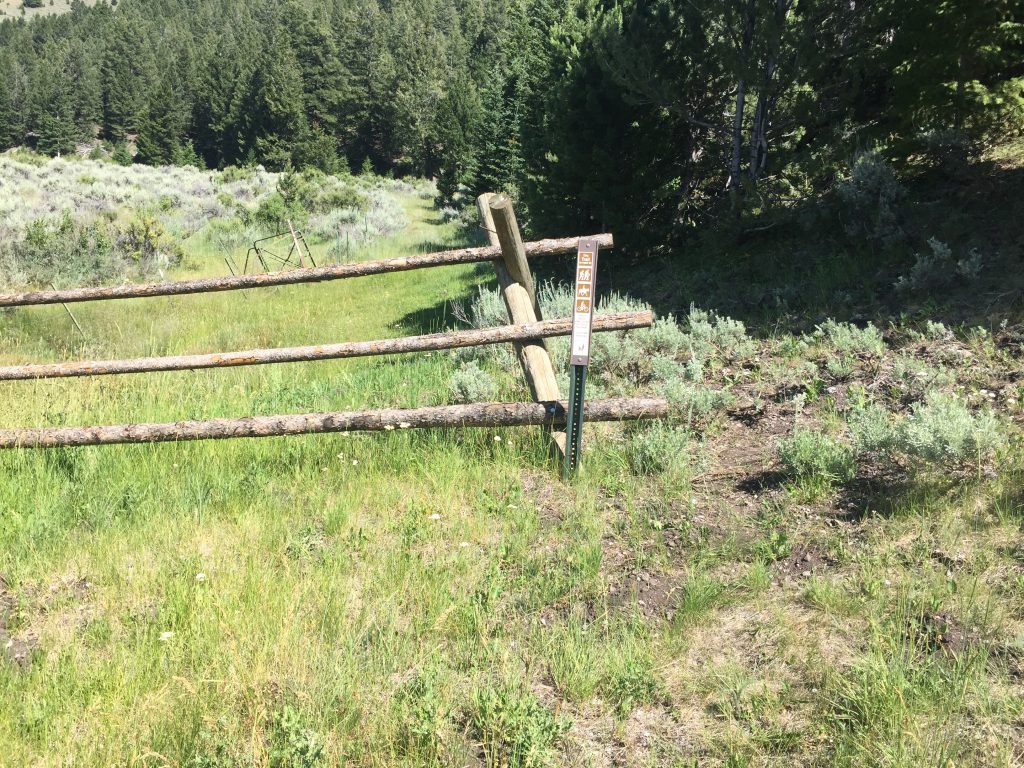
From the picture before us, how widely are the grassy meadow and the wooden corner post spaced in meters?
0.34

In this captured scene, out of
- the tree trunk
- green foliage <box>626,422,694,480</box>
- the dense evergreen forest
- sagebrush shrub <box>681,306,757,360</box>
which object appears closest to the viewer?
green foliage <box>626,422,694,480</box>

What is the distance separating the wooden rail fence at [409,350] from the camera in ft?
13.1

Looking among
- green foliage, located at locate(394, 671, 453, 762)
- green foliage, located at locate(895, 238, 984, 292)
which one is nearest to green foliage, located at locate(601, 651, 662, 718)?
green foliage, located at locate(394, 671, 453, 762)

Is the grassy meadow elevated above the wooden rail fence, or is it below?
below

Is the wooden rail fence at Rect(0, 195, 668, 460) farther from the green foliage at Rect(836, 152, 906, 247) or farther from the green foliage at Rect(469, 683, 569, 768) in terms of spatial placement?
the green foliage at Rect(836, 152, 906, 247)

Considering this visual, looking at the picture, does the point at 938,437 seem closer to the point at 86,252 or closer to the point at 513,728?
the point at 513,728

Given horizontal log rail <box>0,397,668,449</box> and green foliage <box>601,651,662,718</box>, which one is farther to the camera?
horizontal log rail <box>0,397,668,449</box>

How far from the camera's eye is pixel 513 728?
220cm

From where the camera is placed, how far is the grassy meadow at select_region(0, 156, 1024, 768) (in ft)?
7.13

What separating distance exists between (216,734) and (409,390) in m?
3.62

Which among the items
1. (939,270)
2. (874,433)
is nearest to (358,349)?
(874,433)

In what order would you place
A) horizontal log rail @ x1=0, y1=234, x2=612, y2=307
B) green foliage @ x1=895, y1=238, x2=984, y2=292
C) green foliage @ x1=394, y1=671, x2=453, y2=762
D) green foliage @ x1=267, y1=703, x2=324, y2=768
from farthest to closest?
green foliage @ x1=895, y1=238, x2=984, y2=292
horizontal log rail @ x1=0, y1=234, x2=612, y2=307
green foliage @ x1=394, y1=671, x2=453, y2=762
green foliage @ x1=267, y1=703, x2=324, y2=768

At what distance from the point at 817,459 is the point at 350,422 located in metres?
2.63

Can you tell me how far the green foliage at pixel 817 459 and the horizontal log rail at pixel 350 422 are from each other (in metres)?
0.91
